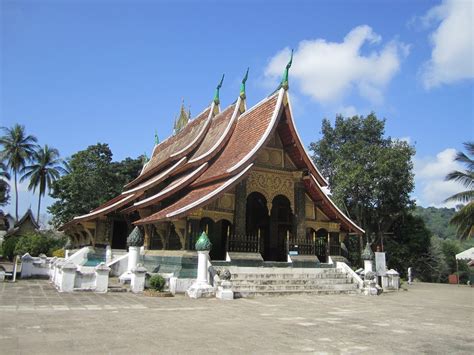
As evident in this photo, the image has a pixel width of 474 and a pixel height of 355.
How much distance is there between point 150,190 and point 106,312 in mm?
10311

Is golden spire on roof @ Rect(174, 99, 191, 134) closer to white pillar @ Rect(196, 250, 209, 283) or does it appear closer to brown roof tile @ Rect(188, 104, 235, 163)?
brown roof tile @ Rect(188, 104, 235, 163)

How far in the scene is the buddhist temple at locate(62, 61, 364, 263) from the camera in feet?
41.3

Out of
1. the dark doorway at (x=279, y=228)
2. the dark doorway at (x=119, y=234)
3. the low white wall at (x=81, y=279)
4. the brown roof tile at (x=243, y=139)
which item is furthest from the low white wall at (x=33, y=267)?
the dark doorway at (x=279, y=228)

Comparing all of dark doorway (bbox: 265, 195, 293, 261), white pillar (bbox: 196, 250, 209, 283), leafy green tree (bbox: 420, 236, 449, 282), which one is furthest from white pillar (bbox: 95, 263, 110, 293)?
leafy green tree (bbox: 420, 236, 449, 282)

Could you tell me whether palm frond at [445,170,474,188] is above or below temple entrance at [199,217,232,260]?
above

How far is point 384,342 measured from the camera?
523cm

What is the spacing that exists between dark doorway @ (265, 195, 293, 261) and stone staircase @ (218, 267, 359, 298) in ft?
8.82

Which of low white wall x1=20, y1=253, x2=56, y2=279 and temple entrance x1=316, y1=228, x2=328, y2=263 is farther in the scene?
low white wall x1=20, y1=253, x2=56, y2=279

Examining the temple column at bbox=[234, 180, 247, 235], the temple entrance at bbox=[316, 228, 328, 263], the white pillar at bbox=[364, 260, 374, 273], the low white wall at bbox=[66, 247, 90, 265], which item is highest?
the temple column at bbox=[234, 180, 247, 235]

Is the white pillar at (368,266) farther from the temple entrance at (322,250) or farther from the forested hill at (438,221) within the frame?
the forested hill at (438,221)

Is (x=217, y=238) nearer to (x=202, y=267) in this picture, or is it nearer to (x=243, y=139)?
(x=243, y=139)

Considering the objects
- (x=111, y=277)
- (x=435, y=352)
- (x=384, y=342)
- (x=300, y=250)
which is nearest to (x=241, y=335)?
(x=384, y=342)

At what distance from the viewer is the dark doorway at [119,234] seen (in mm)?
19406

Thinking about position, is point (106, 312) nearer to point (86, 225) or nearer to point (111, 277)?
point (111, 277)
